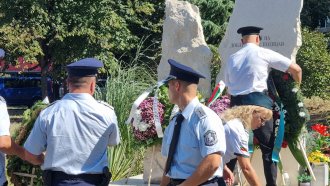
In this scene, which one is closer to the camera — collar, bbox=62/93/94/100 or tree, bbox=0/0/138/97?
collar, bbox=62/93/94/100

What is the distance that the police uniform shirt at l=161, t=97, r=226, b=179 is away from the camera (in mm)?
3771

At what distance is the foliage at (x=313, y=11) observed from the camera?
27.0 metres

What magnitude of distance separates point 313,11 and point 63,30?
1207 cm

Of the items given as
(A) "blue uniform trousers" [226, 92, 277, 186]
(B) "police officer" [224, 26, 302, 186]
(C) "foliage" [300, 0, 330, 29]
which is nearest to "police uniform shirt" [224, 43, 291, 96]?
(B) "police officer" [224, 26, 302, 186]

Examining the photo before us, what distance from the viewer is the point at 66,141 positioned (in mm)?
4129

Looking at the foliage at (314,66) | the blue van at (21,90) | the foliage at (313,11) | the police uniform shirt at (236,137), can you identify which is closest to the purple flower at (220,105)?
the police uniform shirt at (236,137)

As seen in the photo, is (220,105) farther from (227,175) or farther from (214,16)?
(214,16)

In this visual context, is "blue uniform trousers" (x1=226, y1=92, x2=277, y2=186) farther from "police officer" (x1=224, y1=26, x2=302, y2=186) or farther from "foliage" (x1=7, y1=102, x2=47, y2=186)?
"foliage" (x1=7, y1=102, x2=47, y2=186)

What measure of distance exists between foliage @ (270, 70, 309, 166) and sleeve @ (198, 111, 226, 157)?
4.04 metres

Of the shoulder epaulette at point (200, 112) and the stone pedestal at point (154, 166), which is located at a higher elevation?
the shoulder epaulette at point (200, 112)

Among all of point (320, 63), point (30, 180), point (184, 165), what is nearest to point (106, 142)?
point (184, 165)

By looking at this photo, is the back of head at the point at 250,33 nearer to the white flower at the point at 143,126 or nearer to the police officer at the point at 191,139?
the white flower at the point at 143,126

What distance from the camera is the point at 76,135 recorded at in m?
4.12

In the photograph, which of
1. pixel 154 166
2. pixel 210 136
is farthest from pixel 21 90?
pixel 210 136
